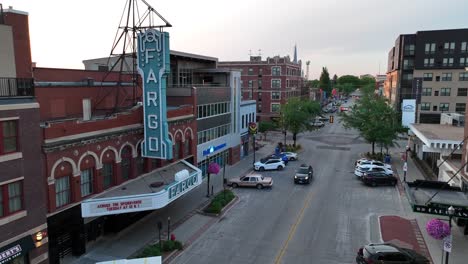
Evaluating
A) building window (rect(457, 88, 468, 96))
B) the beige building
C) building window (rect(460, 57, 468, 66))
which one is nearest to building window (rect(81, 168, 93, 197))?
the beige building

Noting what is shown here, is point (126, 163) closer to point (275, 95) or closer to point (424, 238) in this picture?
point (424, 238)

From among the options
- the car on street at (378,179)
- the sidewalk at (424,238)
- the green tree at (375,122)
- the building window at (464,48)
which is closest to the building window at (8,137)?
the sidewalk at (424,238)

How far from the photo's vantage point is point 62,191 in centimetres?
1945

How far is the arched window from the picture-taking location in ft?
78.4

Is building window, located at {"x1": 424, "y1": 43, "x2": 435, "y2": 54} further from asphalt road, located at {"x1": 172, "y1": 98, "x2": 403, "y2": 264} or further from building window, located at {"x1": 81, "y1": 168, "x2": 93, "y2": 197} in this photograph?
building window, located at {"x1": 81, "y1": 168, "x2": 93, "y2": 197}

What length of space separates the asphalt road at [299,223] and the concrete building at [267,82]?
41.0 meters

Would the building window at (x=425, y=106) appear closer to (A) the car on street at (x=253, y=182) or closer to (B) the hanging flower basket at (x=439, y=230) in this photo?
(A) the car on street at (x=253, y=182)

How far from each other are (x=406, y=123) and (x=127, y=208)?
168 feet

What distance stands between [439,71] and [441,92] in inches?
164

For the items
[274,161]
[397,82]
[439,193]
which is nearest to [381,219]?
[439,193]

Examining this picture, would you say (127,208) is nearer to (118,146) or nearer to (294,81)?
(118,146)

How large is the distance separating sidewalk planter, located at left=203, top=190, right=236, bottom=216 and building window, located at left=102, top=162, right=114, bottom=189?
26.0 feet

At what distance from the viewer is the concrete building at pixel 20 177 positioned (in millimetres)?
15914

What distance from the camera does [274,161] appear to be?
4284cm
